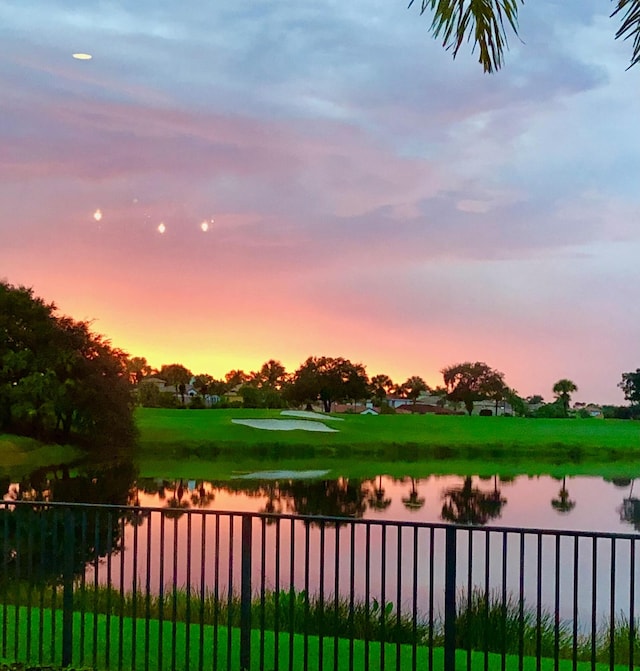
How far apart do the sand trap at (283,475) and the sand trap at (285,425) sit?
1437 centimetres

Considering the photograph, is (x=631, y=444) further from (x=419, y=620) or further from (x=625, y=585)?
(x=419, y=620)

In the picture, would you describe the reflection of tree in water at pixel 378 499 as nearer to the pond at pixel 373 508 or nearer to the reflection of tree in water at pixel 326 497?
the pond at pixel 373 508

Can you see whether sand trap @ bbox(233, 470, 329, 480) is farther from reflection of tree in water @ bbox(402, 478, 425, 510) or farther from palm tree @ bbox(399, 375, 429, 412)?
palm tree @ bbox(399, 375, 429, 412)

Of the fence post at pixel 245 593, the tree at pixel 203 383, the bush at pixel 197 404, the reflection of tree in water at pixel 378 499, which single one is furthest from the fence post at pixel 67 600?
the tree at pixel 203 383

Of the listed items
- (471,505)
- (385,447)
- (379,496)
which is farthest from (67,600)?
(385,447)

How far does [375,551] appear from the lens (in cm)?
Answer: 1706

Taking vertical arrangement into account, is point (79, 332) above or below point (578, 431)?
above

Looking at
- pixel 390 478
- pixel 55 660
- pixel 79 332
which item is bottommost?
pixel 390 478

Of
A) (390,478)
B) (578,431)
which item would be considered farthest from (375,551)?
(578,431)

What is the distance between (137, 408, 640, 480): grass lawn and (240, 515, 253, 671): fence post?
30.7m

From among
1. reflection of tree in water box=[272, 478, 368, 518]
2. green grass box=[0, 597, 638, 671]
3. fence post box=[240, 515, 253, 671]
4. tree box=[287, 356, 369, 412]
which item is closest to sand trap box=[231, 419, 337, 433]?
tree box=[287, 356, 369, 412]

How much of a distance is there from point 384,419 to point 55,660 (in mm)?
54204

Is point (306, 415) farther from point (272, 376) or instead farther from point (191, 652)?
point (191, 652)

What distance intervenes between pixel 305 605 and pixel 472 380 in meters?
63.1
